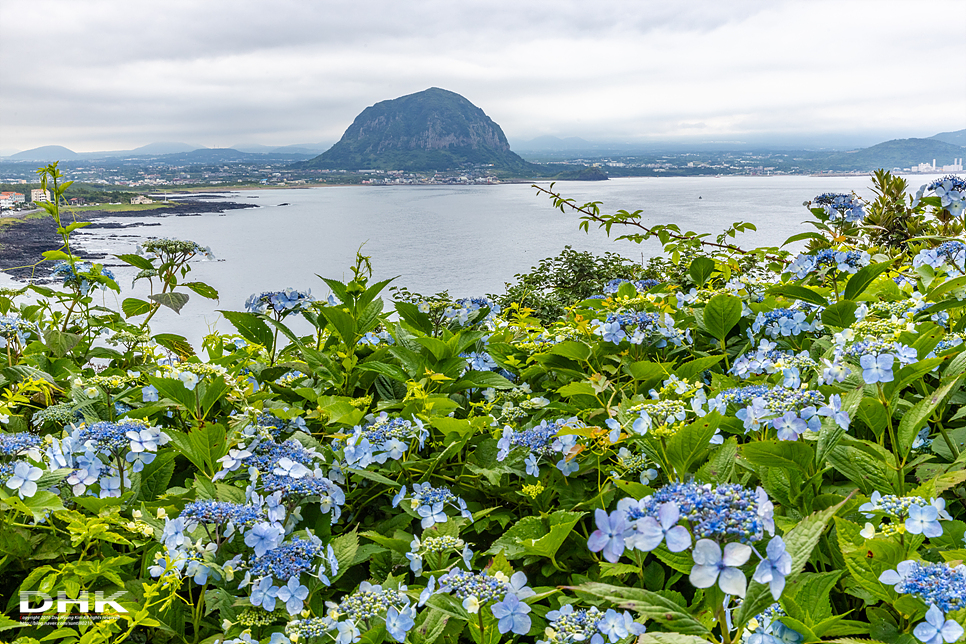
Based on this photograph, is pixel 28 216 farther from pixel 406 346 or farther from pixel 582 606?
pixel 582 606

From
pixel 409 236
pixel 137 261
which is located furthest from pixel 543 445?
pixel 409 236

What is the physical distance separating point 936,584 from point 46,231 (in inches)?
158

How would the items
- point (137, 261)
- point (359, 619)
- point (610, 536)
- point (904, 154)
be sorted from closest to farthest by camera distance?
1. point (610, 536)
2. point (359, 619)
3. point (137, 261)
4. point (904, 154)

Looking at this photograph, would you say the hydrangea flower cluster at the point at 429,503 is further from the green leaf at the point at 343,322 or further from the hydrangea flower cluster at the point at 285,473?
the green leaf at the point at 343,322

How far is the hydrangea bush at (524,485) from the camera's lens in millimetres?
629

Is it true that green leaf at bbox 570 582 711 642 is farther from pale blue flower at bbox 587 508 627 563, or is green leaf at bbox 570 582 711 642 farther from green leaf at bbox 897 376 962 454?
green leaf at bbox 897 376 962 454

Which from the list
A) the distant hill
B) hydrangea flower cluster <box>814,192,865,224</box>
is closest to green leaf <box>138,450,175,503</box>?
hydrangea flower cluster <box>814,192,865,224</box>

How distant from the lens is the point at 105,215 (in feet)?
18.3

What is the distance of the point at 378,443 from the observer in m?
1.02

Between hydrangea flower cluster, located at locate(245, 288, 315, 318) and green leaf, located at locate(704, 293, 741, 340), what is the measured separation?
104 cm

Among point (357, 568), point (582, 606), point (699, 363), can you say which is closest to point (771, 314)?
point (699, 363)

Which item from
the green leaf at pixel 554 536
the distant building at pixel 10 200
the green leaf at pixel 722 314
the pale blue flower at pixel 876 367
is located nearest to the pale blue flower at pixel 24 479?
the green leaf at pixel 554 536

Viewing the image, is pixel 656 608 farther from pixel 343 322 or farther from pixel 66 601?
pixel 343 322

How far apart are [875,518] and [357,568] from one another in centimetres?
78
